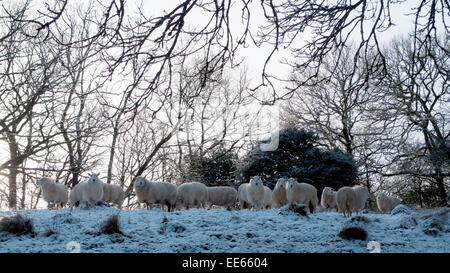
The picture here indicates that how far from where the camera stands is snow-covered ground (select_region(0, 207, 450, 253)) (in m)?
7.08

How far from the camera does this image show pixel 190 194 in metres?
13.9

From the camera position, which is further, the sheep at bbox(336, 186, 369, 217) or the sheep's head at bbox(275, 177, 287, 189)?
the sheep's head at bbox(275, 177, 287, 189)

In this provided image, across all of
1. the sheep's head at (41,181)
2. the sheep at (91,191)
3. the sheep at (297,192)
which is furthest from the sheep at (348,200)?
the sheep's head at (41,181)

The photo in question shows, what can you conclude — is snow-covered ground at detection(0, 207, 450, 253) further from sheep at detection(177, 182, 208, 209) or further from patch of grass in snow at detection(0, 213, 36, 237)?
sheep at detection(177, 182, 208, 209)

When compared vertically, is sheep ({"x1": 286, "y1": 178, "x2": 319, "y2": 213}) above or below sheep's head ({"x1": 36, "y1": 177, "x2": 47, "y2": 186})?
below

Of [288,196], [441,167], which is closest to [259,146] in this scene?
[288,196]

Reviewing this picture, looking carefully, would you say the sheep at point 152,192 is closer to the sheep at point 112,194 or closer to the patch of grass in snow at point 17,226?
the sheep at point 112,194

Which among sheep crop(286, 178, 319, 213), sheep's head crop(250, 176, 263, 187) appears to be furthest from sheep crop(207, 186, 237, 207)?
sheep crop(286, 178, 319, 213)

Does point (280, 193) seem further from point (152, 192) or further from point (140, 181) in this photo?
point (140, 181)

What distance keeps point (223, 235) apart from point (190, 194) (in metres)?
6.17

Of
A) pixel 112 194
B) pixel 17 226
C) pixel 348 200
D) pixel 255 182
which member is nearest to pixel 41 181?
pixel 112 194

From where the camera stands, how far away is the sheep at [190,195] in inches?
547

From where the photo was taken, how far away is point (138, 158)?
82.2 feet

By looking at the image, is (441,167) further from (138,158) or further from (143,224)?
(143,224)
